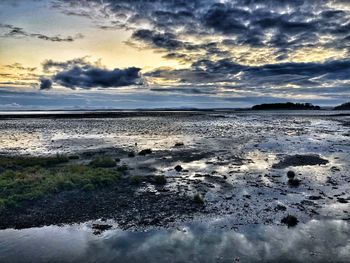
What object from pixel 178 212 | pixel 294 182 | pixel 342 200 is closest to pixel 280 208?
pixel 342 200

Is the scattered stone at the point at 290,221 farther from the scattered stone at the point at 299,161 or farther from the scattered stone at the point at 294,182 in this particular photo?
the scattered stone at the point at 299,161

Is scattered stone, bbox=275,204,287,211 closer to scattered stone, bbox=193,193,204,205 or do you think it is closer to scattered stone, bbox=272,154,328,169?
scattered stone, bbox=193,193,204,205

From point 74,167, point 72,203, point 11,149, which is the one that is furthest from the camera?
point 11,149

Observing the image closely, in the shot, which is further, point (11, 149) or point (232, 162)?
point (11, 149)

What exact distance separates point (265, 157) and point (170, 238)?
83.2 feet

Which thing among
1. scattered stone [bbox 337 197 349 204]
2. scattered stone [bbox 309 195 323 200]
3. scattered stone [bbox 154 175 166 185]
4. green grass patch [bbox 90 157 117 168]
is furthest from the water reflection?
green grass patch [bbox 90 157 117 168]

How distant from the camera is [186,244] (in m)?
14.8

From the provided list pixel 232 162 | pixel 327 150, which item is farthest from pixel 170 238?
pixel 327 150

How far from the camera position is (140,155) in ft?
131

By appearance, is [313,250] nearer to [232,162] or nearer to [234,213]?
[234,213]

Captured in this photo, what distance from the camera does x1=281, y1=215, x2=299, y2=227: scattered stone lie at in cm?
1699

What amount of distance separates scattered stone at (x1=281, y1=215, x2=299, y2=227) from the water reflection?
394 mm

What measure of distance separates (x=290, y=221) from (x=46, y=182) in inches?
627

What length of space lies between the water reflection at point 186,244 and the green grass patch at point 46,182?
4.54m
